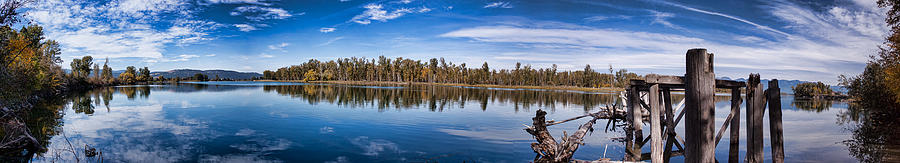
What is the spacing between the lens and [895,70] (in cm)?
1853

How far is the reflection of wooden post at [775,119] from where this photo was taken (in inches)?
253

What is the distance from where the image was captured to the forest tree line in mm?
118250

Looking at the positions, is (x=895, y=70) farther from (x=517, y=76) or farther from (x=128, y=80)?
(x=128, y=80)

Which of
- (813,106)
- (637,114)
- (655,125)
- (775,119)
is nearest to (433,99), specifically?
(637,114)

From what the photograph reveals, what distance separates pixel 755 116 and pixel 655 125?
1.57 meters

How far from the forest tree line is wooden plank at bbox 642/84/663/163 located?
4308 inches

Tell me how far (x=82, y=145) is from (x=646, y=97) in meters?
21.1

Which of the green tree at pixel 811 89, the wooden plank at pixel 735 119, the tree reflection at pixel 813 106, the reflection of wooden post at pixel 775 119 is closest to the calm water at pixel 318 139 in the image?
the wooden plank at pixel 735 119

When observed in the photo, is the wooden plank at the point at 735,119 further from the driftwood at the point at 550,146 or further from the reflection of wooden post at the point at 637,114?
the driftwood at the point at 550,146

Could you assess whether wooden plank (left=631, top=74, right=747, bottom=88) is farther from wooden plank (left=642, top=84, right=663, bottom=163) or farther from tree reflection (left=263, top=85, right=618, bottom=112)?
tree reflection (left=263, top=85, right=618, bottom=112)

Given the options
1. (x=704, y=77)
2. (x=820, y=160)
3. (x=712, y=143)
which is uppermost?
(x=704, y=77)

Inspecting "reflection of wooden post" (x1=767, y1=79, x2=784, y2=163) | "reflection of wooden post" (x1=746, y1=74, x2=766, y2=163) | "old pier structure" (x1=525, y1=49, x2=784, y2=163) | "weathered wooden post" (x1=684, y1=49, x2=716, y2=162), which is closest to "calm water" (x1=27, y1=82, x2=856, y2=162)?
"old pier structure" (x1=525, y1=49, x2=784, y2=163)

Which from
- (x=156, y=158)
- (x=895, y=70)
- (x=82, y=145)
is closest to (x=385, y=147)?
(x=156, y=158)

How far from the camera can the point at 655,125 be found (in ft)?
21.2
